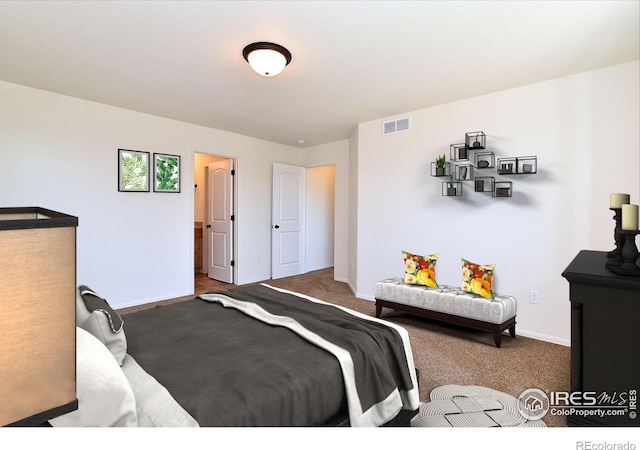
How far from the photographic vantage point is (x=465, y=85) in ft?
10.8

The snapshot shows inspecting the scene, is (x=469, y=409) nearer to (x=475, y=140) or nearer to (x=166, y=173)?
(x=475, y=140)

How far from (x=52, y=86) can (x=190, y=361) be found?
3.43 m

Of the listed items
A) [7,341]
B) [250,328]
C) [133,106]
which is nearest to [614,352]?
[250,328]

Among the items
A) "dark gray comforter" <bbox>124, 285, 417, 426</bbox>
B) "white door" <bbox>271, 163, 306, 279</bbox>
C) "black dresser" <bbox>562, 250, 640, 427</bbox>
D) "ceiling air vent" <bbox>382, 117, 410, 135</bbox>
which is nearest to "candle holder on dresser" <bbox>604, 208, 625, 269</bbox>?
"black dresser" <bbox>562, 250, 640, 427</bbox>

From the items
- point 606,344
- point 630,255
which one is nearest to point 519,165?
point 630,255

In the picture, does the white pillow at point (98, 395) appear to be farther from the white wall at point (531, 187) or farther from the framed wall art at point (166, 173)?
the framed wall art at point (166, 173)

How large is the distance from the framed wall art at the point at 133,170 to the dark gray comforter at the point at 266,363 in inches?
103

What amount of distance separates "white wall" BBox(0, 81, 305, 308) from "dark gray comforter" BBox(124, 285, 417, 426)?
94.3 inches

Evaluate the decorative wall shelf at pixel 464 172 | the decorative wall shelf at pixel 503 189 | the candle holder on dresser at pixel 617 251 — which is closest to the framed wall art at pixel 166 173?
the decorative wall shelf at pixel 464 172

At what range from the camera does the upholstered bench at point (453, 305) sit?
299cm

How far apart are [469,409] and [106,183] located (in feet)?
13.9

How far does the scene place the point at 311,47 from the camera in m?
2.54

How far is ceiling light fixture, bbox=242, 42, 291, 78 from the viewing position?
246cm

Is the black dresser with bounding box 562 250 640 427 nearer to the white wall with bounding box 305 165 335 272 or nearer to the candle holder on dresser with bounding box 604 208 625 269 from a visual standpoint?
the candle holder on dresser with bounding box 604 208 625 269
